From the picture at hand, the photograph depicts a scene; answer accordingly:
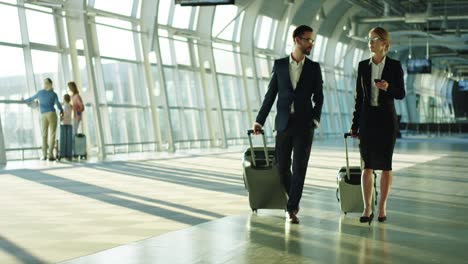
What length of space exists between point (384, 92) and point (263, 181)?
134cm

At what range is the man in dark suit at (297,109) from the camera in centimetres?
660

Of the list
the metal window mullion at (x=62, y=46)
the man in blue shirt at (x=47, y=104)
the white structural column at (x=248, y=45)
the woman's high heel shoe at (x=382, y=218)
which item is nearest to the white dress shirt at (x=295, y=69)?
the woman's high heel shoe at (x=382, y=218)

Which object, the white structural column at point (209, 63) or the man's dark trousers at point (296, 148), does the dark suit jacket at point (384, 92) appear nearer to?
the man's dark trousers at point (296, 148)

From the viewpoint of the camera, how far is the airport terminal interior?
547 centimetres

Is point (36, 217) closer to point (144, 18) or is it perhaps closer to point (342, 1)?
point (144, 18)

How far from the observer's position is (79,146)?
17828mm

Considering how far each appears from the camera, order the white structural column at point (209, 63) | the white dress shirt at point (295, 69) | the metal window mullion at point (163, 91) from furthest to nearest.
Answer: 1. the white structural column at point (209, 63)
2. the metal window mullion at point (163, 91)
3. the white dress shirt at point (295, 69)

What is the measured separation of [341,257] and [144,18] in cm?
1833

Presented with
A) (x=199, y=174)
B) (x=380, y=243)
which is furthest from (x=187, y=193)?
(x=380, y=243)

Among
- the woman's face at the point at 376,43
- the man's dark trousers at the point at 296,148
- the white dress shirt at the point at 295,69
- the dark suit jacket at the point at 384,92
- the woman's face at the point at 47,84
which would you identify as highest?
the woman's face at the point at 47,84

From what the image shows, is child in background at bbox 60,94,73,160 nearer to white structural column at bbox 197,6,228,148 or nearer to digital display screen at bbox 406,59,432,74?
white structural column at bbox 197,6,228,148

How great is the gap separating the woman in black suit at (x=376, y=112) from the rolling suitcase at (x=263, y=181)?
0.77m

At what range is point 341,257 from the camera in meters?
4.89

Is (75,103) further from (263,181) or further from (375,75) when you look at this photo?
(375,75)
